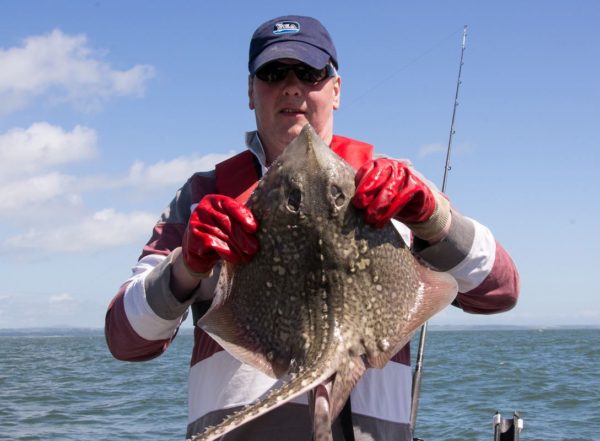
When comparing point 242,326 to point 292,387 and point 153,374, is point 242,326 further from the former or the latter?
point 153,374

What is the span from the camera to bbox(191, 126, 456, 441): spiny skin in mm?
2426

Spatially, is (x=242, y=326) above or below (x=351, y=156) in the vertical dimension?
below

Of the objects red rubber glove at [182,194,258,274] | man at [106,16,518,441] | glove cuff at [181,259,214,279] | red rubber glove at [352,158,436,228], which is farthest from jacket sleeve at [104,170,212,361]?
red rubber glove at [352,158,436,228]

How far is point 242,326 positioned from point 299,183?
1.79 ft

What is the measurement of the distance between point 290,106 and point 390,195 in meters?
0.88

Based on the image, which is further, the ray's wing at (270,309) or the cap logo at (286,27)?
the cap logo at (286,27)

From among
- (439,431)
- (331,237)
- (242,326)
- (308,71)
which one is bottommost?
(439,431)

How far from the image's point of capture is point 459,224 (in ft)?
9.61

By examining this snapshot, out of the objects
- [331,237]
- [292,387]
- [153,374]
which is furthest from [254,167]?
[153,374]

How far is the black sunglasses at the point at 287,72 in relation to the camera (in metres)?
3.16

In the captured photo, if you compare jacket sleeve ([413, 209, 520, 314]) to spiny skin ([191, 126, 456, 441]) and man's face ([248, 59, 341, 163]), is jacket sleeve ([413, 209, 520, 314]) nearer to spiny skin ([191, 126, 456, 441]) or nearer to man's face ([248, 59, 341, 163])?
spiny skin ([191, 126, 456, 441])

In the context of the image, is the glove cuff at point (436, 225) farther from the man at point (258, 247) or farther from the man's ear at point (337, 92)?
the man's ear at point (337, 92)

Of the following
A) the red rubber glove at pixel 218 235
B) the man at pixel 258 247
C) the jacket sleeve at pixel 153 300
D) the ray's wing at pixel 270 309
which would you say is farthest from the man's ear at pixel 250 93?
the ray's wing at pixel 270 309

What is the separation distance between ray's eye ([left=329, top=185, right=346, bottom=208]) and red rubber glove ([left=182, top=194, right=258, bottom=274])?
0.95 ft
